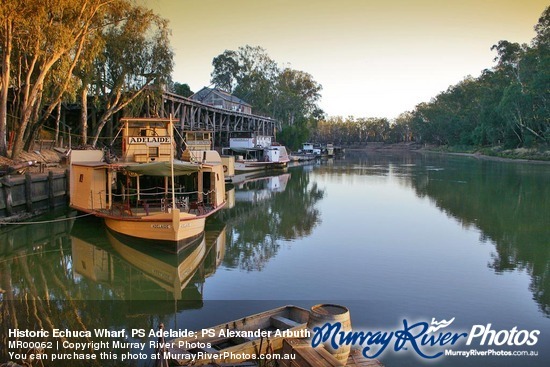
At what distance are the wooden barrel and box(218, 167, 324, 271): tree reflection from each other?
7.85 meters

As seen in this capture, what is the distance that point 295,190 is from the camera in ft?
122

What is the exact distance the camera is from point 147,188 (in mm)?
20547

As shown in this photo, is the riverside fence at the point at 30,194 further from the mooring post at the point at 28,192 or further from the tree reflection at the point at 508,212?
the tree reflection at the point at 508,212

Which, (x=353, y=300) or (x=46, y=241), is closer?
(x=353, y=300)

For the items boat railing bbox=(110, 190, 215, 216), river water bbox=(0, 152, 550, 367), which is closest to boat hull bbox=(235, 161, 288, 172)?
river water bbox=(0, 152, 550, 367)

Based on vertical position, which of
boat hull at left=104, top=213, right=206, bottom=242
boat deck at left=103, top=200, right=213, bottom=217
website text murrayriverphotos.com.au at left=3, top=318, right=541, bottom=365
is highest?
boat deck at left=103, top=200, right=213, bottom=217

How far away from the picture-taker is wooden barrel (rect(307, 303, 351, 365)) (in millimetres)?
6867

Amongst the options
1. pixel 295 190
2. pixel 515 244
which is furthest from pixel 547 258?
pixel 295 190

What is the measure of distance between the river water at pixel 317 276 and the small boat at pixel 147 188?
89 cm

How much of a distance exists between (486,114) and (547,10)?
861 inches

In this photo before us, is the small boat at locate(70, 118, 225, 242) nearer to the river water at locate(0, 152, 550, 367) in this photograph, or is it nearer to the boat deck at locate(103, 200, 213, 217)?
the boat deck at locate(103, 200, 213, 217)

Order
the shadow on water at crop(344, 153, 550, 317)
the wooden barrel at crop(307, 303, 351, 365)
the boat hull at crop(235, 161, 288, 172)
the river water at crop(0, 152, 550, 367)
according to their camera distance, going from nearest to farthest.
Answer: the wooden barrel at crop(307, 303, 351, 365) → the river water at crop(0, 152, 550, 367) → the shadow on water at crop(344, 153, 550, 317) → the boat hull at crop(235, 161, 288, 172)

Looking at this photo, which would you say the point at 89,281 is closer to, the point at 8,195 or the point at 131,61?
the point at 8,195

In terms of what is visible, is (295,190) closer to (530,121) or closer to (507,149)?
(530,121)
